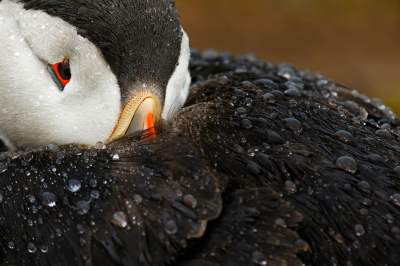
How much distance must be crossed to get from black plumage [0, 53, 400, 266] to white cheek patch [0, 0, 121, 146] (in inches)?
5.3

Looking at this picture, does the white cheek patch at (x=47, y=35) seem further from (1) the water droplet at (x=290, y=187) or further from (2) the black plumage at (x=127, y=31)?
(1) the water droplet at (x=290, y=187)

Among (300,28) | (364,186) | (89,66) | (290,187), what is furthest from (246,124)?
(300,28)

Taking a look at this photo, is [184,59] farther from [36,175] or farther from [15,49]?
[36,175]

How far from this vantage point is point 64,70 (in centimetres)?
205

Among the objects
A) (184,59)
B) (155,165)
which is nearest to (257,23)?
(184,59)

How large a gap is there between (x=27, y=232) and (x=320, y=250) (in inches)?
25.7

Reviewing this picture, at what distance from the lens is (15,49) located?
2.12 m

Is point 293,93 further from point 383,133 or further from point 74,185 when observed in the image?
point 74,185

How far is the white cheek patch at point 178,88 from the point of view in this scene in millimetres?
2119

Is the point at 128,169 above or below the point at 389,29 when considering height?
below

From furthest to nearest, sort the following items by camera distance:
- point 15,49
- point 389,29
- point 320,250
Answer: point 389,29 < point 15,49 < point 320,250

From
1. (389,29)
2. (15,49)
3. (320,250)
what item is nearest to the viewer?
(320,250)

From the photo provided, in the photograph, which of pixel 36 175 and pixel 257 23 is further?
pixel 257 23

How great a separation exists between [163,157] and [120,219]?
0.18 meters
